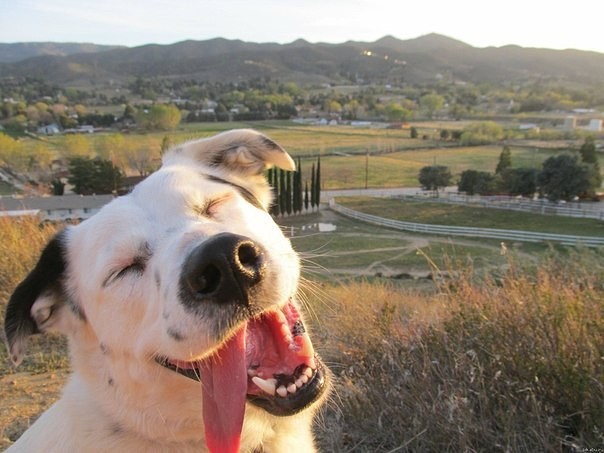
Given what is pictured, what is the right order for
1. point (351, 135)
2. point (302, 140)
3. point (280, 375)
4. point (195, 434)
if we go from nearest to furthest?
point (280, 375), point (195, 434), point (302, 140), point (351, 135)

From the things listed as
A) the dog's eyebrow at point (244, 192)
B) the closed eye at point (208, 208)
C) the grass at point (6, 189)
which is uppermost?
the closed eye at point (208, 208)

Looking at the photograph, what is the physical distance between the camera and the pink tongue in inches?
89.9

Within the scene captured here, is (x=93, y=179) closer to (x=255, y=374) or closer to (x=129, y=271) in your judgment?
(x=129, y=271)

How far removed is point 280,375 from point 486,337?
2.23 meters

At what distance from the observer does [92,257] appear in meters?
2.63

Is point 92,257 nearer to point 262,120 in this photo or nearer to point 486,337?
point 486,337

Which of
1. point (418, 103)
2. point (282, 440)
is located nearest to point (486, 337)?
point (282, 440)

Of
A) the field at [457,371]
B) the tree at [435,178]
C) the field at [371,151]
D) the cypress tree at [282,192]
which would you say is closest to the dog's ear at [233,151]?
the field at [457,371]

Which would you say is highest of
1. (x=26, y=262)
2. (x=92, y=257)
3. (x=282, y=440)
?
(x=92, y=257)

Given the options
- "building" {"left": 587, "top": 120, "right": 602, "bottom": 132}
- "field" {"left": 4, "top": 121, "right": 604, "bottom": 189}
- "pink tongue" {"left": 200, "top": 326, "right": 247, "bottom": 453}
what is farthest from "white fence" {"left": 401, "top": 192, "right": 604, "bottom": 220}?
"building" {"left": 587, "top": 120, "right": 602, "bottom": 132}

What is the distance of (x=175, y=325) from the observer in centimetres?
215

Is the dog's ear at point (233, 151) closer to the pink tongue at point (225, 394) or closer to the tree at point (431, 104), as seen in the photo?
the pink tongue at point (225, 394)

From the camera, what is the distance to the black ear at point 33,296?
2756 millimetres

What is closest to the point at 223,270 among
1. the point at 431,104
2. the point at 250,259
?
the point at 250,259
